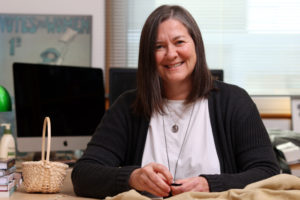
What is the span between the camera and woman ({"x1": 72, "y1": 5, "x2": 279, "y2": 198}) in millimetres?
1760

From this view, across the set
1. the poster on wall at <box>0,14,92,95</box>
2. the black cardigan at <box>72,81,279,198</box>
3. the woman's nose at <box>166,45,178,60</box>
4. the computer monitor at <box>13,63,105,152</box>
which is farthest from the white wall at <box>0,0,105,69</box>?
the woman's nose at <box>166,45,178,60</box>

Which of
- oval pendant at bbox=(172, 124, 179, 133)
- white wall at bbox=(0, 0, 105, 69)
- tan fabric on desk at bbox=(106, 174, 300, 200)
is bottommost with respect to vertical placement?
tan fabric on desk at bbox=(106, 174, 300, 200)

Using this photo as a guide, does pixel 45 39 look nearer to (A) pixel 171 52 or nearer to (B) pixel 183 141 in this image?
(A) pixel 171 52

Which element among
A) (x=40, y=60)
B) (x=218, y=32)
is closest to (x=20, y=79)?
(x=40, y=60)

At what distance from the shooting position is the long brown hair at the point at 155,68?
1895 mm

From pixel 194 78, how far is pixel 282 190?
2.62 ft

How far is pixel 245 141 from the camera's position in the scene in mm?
1770

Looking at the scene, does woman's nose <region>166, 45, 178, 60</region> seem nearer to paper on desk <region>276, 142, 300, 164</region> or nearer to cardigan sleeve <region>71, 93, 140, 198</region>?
cardigan sleeve <region>71, 93, 140, 198</region>

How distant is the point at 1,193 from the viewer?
1631 mm

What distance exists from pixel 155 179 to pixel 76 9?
2.34 meters

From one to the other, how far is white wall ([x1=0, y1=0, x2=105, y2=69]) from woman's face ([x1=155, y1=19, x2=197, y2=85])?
1727 mm

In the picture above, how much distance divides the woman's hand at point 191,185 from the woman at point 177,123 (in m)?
0.20

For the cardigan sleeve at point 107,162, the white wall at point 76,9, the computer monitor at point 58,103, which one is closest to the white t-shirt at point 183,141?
the cardigan sleeve at point 107,162

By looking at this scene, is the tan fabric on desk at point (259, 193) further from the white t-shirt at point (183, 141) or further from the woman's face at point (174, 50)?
the woman's face at point (174, 50)
